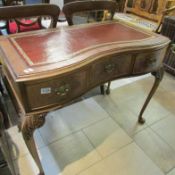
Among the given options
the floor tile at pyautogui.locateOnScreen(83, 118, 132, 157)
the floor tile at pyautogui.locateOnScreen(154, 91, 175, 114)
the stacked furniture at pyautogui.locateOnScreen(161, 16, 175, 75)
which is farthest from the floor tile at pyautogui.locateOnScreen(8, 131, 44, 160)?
the stacked furniture at pyautogui.locateOnScreen(161, 16, 175, 75)

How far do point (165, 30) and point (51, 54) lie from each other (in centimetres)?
184

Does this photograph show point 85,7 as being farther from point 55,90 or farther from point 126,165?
point 126,165

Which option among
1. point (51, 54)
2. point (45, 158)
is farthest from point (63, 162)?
point (51, 54)

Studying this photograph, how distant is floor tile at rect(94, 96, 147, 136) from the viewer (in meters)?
1.55

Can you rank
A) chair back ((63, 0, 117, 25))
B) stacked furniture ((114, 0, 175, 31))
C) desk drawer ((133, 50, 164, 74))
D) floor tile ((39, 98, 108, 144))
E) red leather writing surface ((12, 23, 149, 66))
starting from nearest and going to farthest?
red leather writing surface ((12, 23, 149, 66)) < desk drawer ((133, 50, 164, 74)) < chair back ((63, 0, 117, 25)) < floor tile ((39, 98, 108, 144)) < stacked furniture ((114, 0, 175, 31))

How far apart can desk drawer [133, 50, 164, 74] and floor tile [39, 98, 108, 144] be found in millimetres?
669

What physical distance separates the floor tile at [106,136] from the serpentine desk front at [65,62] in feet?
1.56

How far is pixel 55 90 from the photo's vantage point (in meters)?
0.78

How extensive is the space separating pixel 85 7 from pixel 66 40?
0.52 metres

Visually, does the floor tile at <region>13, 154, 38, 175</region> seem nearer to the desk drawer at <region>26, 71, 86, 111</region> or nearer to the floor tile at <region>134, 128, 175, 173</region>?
the desk drawer at <region>26, 71, 86, 111</region>

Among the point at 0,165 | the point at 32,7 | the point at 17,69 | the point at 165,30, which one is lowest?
the point at 0,165

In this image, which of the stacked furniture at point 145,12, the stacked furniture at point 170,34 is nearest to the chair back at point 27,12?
the stacked furniture at point 170,34

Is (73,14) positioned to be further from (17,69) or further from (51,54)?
(17,69)

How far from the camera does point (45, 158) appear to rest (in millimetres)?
1267
